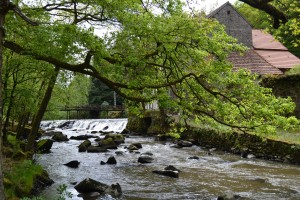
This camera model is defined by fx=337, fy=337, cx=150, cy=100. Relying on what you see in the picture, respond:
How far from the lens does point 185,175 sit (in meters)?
13.3

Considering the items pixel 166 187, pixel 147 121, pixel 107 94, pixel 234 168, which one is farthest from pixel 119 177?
pixel 107 94

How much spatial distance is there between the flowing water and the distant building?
1626cm

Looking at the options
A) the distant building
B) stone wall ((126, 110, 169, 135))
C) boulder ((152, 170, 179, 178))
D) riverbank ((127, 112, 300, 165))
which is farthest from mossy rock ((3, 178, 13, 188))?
the distant building

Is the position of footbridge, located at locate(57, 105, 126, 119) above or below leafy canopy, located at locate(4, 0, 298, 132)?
below

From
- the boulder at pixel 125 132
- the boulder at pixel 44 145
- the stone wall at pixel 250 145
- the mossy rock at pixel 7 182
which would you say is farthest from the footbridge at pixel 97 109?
the mossy rock at pixel 7 182

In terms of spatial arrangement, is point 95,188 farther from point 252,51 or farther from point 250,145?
point 252,51

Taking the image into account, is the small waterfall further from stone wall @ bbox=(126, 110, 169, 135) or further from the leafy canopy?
the leafy canopy

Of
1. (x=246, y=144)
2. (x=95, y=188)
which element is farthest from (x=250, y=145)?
(x=95, y=188)

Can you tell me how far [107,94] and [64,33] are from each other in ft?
156

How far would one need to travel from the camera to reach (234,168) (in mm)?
14602

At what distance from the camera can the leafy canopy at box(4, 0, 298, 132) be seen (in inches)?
297

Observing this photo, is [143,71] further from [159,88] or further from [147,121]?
[147,121]

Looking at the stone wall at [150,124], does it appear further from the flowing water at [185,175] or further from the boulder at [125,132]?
the flowing water at [185,175]

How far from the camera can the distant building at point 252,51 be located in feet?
108
